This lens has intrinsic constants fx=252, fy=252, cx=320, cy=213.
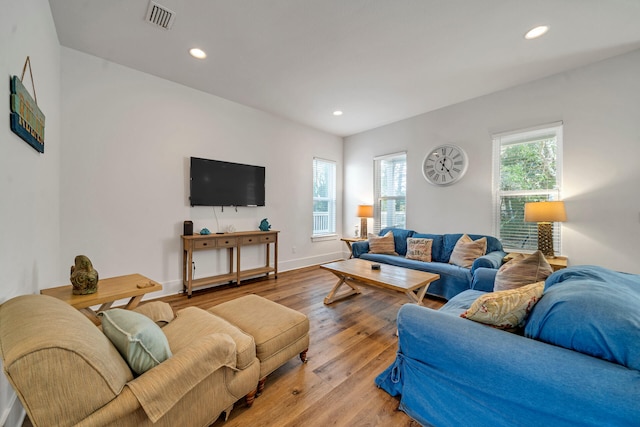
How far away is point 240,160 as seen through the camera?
413 centimetres

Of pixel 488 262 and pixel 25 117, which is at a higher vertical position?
pixel 25 117

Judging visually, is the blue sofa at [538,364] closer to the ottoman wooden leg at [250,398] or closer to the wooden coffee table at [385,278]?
the ottoman wooden leg at [250,398]

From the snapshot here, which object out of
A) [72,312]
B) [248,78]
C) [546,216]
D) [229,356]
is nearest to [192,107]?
[248,78]

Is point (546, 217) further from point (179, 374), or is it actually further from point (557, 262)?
point (179, 374)

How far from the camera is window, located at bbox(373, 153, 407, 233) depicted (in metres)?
4.82

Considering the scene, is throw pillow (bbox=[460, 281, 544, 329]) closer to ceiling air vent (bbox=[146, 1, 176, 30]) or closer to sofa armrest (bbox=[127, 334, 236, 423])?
sofa armrest (bbox=[127, 334, 236, 423])

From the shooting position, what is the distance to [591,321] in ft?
3.30

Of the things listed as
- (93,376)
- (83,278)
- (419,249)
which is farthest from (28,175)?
(419,249)

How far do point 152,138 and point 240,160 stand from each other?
1230 mm

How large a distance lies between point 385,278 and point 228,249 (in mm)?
2514

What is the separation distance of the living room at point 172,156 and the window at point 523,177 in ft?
0.34

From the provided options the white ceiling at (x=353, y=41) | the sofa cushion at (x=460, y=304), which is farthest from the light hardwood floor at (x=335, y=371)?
the white ceiling at (x=353, y=41)

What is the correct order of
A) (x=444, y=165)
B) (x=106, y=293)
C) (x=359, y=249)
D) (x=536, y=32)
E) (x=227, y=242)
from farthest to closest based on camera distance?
(x=359, y=249) → (x=444, y=165) → (x=227, y=242) → (x=536, y=32) → (x=106, y=293)

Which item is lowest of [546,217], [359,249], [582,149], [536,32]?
[359,249]
